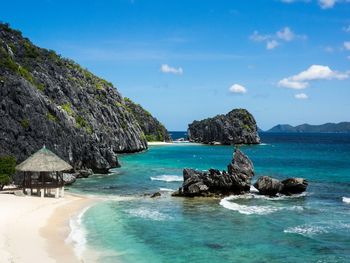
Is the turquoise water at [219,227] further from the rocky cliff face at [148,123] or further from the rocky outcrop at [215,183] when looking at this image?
the rocky cliff face at [148,123]

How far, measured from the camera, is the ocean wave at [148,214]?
34.8 metres

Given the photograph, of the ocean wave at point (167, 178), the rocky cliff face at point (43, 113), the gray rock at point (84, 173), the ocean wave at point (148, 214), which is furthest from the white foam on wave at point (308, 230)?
the gray rock at point (84, 173)

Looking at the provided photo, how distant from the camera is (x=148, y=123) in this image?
173000mm

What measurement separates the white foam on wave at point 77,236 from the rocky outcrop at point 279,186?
20.7 metres

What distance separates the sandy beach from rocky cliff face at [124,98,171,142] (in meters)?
128

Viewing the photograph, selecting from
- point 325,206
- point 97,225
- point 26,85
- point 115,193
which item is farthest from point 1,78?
point 325,206

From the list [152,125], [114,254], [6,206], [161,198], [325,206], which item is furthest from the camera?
[152,125]

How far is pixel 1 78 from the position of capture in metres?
60.7

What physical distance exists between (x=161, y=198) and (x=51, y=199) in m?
10.9

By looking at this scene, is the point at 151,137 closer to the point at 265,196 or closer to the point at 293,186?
the point at 293,186

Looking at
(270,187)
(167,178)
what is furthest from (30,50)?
(270,187)

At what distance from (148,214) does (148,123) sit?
5407 inches

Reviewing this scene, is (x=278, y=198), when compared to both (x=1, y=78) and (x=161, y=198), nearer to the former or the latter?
(x=161, y=198)

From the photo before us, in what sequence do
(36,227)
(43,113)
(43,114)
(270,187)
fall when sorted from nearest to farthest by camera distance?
(36,227) < (270,187) < (43,114) < (43,113)
